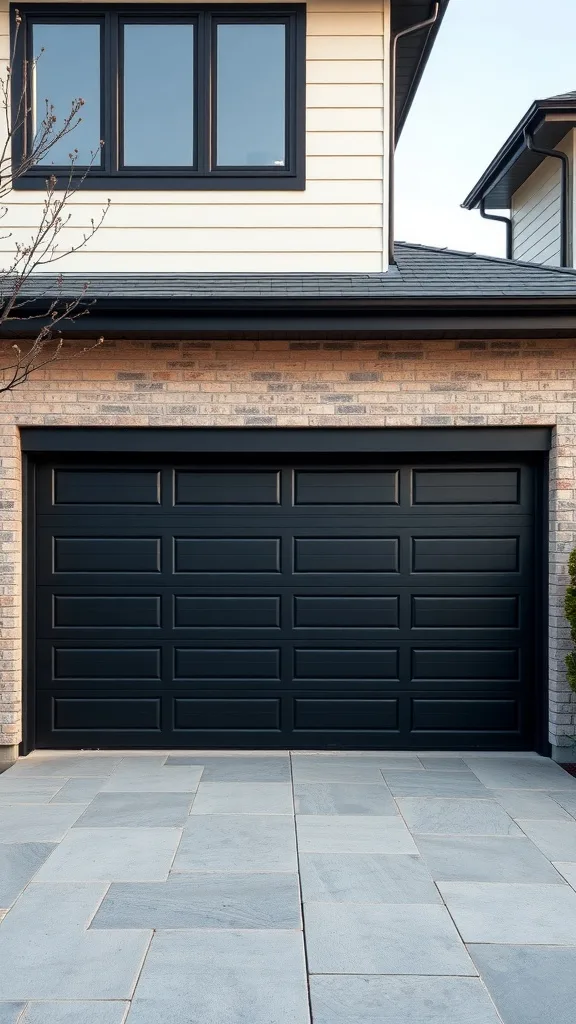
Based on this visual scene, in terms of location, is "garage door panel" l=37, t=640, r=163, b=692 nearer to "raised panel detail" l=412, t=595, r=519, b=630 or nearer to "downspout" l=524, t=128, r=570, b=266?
"raised panel detail" l=412, t=595, r=519, b=630

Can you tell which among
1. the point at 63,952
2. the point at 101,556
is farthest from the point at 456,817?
the point at 101,556

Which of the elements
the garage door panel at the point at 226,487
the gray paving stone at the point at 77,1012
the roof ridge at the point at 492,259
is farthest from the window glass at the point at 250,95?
the gray paving stone at the point at 77,1012

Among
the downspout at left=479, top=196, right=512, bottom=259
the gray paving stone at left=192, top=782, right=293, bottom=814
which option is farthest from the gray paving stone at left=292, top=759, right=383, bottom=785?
the downspout at left=479, top=196, right=512, bottom=259

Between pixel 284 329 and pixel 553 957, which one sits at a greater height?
pixel 284 329

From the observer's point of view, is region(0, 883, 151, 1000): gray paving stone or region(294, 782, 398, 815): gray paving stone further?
region(294, 782, 398, 815): gray paving stone

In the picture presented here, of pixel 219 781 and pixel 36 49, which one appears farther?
pixel 36 49

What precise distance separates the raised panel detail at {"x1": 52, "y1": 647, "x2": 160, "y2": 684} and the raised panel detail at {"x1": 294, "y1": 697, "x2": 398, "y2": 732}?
3.95 feet

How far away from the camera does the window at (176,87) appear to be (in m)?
7.07

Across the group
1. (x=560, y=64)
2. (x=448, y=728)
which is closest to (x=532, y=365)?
(x=448, y=728)

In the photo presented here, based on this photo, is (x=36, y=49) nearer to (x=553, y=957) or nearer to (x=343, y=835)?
(x=343, y=835)

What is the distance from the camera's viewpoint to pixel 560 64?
868 inches

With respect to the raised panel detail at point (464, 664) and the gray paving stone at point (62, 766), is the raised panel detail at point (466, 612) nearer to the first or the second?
the raised panel detail at point (464, 664)

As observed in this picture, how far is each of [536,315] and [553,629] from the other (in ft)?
7.83

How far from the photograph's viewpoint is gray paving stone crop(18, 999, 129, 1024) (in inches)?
126
